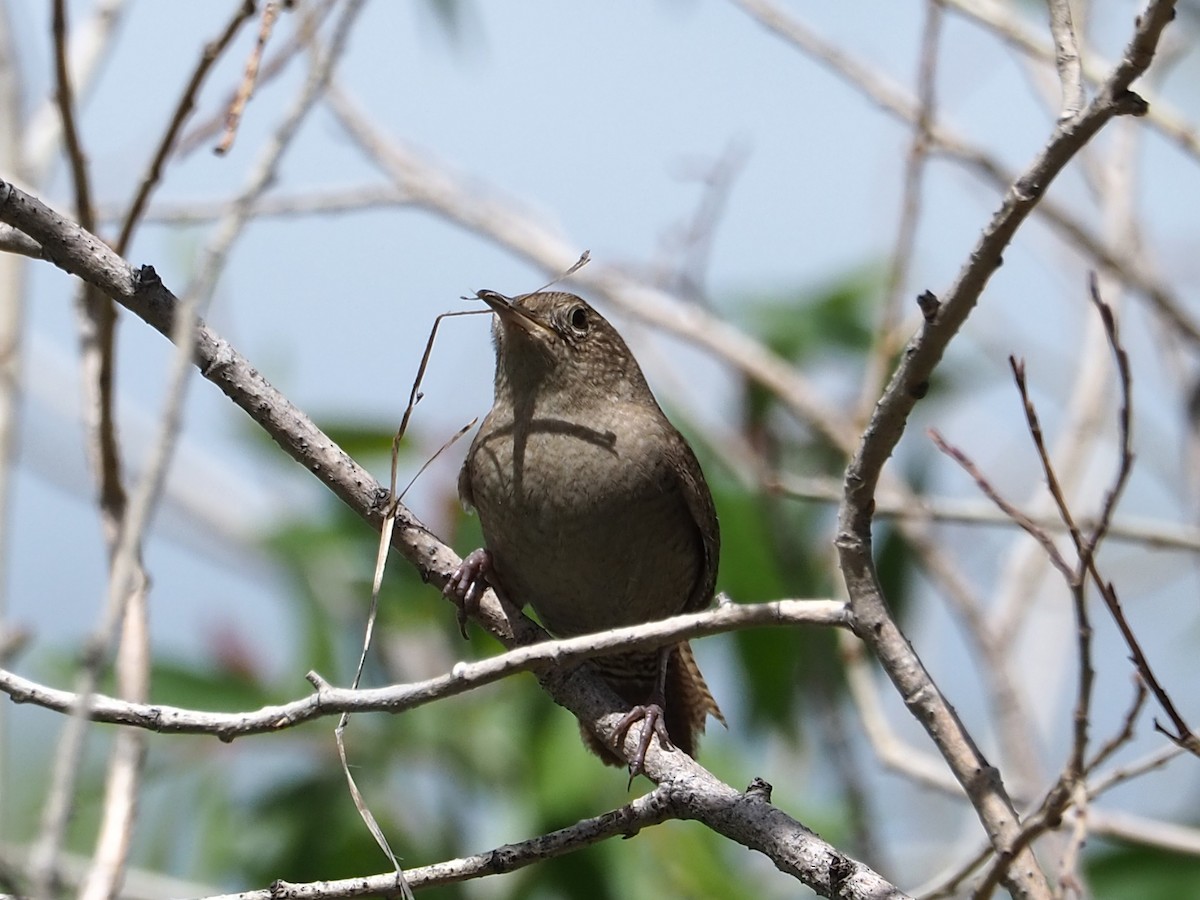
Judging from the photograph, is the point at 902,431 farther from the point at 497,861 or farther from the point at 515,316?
the point at 515,316

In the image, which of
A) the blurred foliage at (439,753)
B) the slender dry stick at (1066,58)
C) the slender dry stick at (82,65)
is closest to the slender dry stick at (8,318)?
the slender dry stick at (82,65)

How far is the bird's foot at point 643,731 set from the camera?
2662 mm

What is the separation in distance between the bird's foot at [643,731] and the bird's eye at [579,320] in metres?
1.21

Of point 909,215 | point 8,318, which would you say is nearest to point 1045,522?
point 909,215

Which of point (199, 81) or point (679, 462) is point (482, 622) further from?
point (199, 81)

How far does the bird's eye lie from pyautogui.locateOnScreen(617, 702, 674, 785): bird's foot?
47.6 inches

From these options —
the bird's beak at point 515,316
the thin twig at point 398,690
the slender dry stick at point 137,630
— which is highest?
the bird's beak at point 515,316

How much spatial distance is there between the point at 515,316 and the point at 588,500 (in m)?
0.56

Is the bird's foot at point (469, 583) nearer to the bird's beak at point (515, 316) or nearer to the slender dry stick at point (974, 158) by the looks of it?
the bird's beak at point (515, 316)

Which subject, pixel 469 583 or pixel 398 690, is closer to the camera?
pixel 398 690

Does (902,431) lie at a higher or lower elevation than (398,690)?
higher

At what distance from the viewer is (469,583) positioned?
10.1 feet

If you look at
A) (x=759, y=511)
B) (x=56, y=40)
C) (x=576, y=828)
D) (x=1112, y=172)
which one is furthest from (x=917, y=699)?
(x=1112, y=172)

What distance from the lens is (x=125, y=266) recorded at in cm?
228
